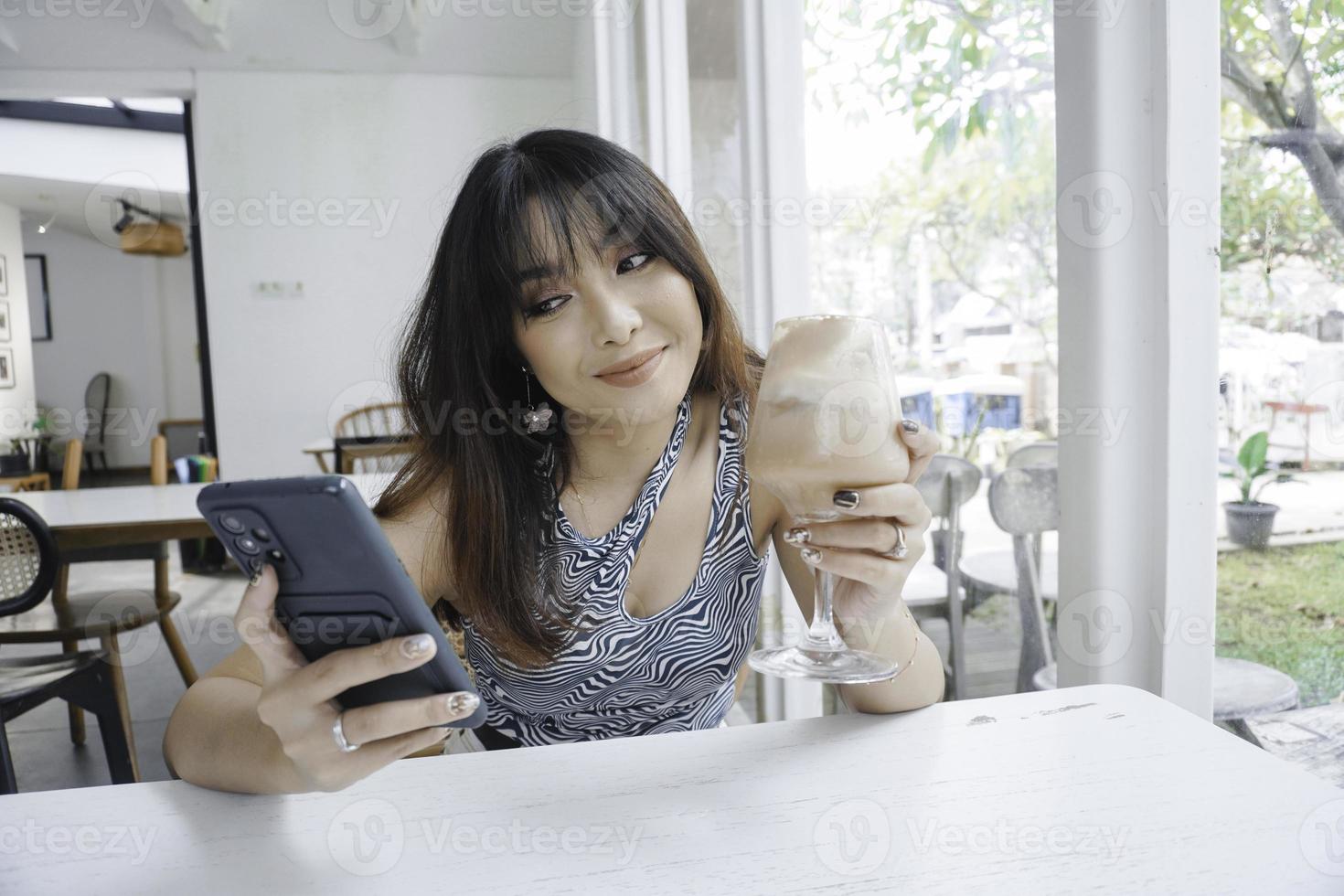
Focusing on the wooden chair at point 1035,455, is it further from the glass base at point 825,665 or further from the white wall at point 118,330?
the white wall at point 118,330

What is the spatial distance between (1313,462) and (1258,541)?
0.12 metres

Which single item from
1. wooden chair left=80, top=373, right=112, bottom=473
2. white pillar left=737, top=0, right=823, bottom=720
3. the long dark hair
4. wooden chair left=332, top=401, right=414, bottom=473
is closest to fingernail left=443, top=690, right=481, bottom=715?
the long dark hair

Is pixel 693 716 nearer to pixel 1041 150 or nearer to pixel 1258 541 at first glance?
pixel 1258 541

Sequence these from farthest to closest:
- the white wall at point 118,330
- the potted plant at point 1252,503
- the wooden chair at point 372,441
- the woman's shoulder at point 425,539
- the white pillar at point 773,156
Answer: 1. the white wall at point 118,330
2. the wooden chair at point 372,441
3. the white pillar at point 773,156
4. the woman's shoulder at point 425,539
5. the potted plant at point 1252,503

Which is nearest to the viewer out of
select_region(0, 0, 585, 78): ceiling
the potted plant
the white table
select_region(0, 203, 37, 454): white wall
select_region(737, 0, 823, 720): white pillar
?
the white table

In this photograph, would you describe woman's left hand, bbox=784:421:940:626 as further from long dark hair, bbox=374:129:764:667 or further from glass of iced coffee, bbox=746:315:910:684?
long dark hair, bbox=374:129:764:667

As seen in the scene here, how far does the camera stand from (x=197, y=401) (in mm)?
11750

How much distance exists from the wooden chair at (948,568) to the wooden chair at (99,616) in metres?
2.21

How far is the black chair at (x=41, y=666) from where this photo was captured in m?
2.28

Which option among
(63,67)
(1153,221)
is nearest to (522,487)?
(1153,221)

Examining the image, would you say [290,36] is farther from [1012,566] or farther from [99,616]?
[1012,566]

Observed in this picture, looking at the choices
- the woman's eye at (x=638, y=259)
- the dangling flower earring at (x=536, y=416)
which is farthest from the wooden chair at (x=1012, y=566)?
the dangling flower earring at (x=536, y=416)

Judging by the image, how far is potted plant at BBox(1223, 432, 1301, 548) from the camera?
85 cm

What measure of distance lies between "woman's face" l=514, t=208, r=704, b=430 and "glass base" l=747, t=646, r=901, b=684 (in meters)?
0.44
